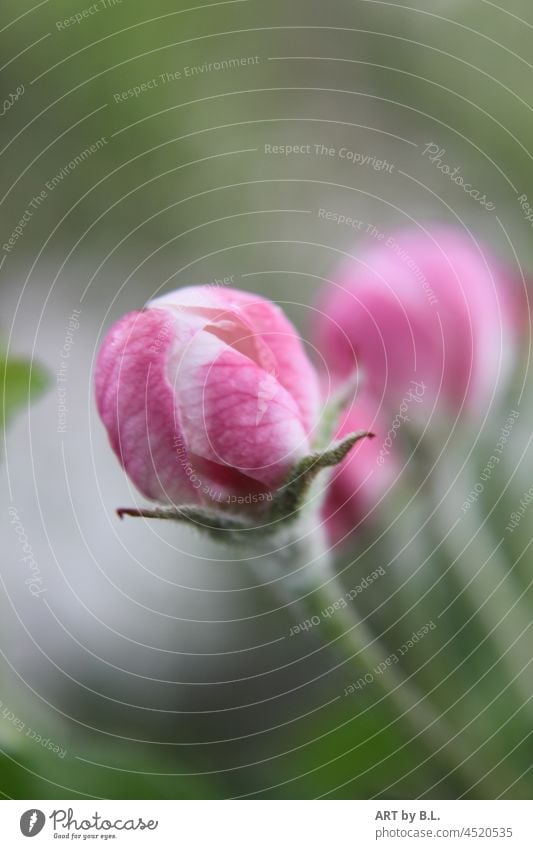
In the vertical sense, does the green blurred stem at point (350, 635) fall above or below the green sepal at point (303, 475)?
below

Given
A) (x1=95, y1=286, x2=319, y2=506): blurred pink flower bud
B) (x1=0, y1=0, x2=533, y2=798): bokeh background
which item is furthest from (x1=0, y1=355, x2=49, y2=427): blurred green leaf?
(x1=95, y1=286, x2=319, y2=506): blurred pink flower bud

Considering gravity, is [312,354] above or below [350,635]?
above

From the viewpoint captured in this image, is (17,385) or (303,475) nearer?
(303,475)

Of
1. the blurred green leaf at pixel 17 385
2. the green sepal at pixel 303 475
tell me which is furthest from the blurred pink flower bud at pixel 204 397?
the blurred green leaf at pixel 17 385
